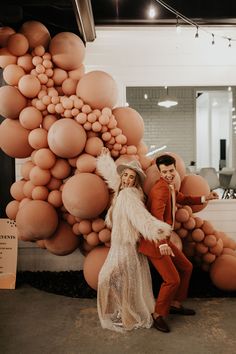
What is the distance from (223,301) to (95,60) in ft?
10.1

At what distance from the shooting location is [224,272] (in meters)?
3.54

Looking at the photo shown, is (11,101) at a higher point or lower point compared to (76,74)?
lower

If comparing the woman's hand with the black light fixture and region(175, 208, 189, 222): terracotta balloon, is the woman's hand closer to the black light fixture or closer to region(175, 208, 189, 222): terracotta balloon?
region(175, 208, 189, 222): terracotta balloon

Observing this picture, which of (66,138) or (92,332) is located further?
(66,138)

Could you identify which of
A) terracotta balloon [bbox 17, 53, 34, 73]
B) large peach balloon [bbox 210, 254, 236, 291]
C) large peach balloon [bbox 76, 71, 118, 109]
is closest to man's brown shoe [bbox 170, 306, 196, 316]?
large peach balloon [bbox 210, 254, 236, 291]

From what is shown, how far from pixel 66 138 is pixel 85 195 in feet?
1.72

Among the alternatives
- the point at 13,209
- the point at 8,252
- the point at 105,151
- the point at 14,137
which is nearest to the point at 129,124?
the point at 105,151

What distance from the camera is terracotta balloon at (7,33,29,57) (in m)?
3.41

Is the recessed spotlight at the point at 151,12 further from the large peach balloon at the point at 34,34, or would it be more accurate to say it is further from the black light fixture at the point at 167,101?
the black light fixture at the point at 167,101

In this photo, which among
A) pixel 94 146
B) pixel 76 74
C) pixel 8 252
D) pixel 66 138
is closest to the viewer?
pixel 66 138

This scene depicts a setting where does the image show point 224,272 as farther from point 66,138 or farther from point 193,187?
point 66,138

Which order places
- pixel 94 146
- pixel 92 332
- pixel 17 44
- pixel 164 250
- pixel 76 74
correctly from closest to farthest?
1. pixel 164 250
2. pixel 92 332
3. pixel 94 146
4. pixel 17 44
5. pixel 76 74

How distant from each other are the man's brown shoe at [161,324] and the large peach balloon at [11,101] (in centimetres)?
227

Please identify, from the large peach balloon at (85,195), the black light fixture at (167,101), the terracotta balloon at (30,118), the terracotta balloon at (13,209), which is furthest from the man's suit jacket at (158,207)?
the black light fixture at (167,101)
